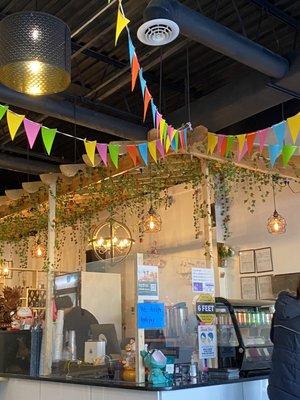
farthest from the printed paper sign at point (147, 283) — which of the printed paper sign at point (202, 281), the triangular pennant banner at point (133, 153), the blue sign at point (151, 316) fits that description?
the triangular pennant banner at point (133, 153)

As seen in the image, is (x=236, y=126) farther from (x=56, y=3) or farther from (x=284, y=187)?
(x=56, y=3)

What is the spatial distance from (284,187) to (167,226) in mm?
2751

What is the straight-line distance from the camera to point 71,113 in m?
6.61

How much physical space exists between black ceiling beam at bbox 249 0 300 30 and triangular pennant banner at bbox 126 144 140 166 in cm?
191

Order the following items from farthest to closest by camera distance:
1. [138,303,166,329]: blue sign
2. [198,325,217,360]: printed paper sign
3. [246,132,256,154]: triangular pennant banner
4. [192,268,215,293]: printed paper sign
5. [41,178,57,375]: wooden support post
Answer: [246,132,256,154]: triangular pennant banner < [41,178,57,375]: wooden support post < [192,268,215,293]: printed paper sign < [198,325,217,360]: printed paper sign < [138,303,166,329]: blue sign

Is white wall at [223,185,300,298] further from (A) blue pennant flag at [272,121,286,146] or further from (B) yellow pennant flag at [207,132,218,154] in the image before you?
(A) blue pennant flag at [272,121,286,146]

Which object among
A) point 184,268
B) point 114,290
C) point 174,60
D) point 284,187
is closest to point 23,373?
point 114,290

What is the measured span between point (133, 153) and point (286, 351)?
2.89 m

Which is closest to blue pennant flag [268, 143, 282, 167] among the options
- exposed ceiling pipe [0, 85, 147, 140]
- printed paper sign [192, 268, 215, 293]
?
printed paper sign [192, 268, 215, 293]

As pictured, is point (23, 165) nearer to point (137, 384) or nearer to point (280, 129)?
point (280, 129)

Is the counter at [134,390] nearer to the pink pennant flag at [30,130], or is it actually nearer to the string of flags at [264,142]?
the pink pennant flag at [30,130]

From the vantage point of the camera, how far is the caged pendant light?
289cm

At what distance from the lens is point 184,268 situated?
4.38 m

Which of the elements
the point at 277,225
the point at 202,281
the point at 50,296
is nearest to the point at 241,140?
the point at 202,281
